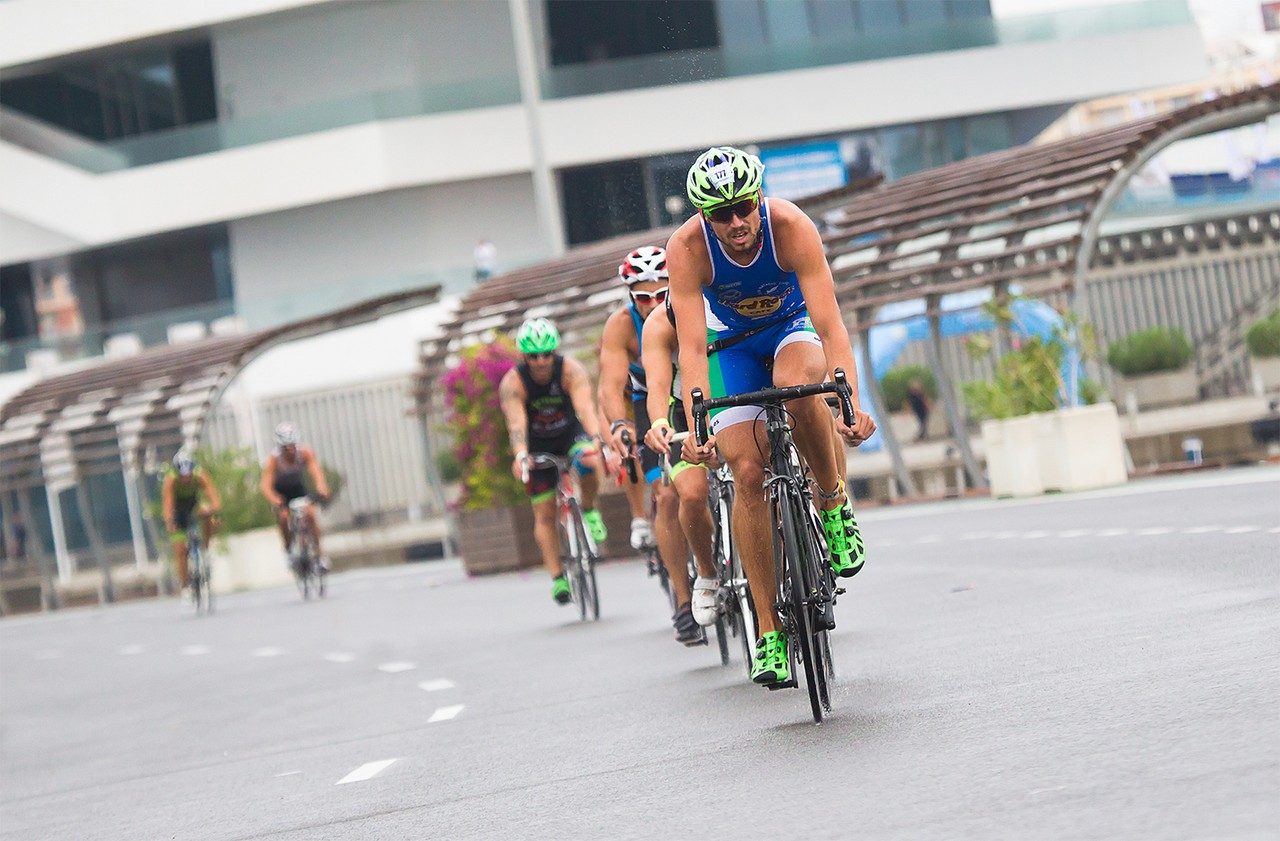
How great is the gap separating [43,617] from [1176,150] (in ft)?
100

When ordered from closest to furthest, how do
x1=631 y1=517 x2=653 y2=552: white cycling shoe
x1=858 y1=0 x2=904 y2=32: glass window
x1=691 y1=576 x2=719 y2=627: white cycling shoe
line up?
x1=691 y1=576 x2=719 y2=627: white cycling shoe → x1=631 y1=517 x2=653 y2=552: white cycling shoe → x1=858 y1=0 x2=904 y2=32: glass window

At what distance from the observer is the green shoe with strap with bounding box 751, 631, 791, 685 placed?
8.44 meters

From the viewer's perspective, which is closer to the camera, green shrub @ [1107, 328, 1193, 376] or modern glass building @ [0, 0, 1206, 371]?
green shrub @ [1107, 328, 1193, 376]

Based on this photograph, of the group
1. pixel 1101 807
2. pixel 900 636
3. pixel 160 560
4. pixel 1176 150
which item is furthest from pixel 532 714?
pixel 1176 150

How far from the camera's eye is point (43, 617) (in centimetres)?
3575

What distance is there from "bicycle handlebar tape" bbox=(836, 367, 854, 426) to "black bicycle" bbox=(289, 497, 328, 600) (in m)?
19.2

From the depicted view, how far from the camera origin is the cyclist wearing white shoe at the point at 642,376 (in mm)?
11555

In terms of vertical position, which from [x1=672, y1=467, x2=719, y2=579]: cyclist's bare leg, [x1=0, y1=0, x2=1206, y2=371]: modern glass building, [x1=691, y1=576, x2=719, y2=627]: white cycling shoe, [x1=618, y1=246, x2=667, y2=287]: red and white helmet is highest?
[x1=0, y1=0, x2=1206, y2=371]: modern glass building

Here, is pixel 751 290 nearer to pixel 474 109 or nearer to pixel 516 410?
pixel 516 410

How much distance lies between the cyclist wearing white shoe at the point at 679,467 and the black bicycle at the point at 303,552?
15.6 meters

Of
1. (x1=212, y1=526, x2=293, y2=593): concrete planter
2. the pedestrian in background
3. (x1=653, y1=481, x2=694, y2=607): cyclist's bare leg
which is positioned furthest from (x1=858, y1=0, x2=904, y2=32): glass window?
(x1=653, y1=481, x2=694, y2=607): cyclist's bare leg

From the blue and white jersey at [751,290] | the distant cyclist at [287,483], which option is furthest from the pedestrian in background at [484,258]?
the blue and white jersey at [751,290]

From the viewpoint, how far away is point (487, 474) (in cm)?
2667

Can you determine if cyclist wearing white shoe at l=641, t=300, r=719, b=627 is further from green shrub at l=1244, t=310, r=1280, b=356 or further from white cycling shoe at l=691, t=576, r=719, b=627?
green shrub at l=1244, t=310, r=1280, b=356
